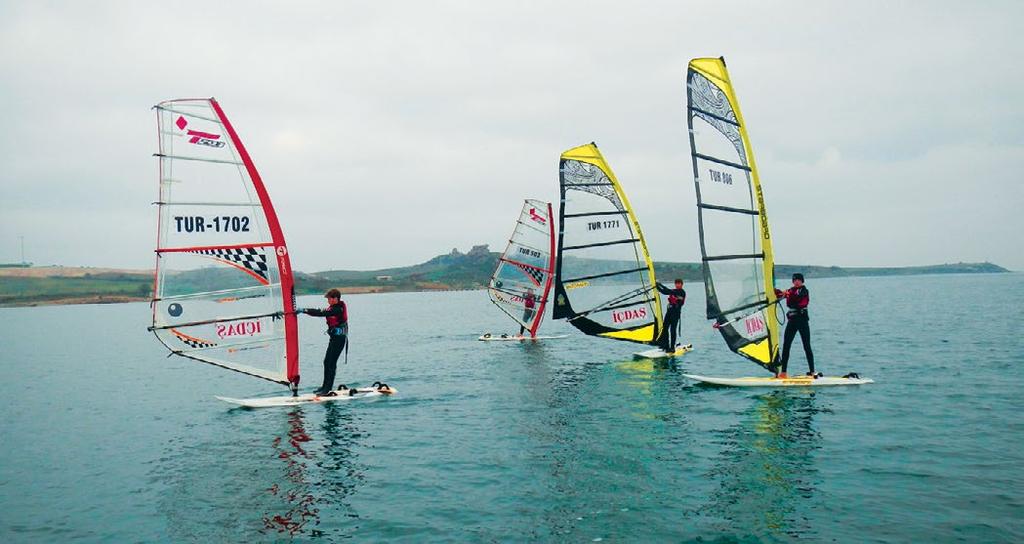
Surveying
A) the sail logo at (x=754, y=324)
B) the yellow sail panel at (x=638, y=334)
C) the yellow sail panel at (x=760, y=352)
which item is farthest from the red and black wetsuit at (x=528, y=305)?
the sail logo at (x=754, y=324)

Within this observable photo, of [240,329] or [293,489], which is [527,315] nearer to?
[240,329]

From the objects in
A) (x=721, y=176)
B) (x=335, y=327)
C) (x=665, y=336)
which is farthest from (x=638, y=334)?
(x=335, y=327)

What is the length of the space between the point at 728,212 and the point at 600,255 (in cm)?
927

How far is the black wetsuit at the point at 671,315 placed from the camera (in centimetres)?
2264

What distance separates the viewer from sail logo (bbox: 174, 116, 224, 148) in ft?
43.7

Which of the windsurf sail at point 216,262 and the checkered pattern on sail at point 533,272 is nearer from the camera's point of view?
the windsurf sail at point 216,262

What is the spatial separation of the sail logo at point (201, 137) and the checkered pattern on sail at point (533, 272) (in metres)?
18.7

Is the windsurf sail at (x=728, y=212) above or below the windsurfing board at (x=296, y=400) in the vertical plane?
above

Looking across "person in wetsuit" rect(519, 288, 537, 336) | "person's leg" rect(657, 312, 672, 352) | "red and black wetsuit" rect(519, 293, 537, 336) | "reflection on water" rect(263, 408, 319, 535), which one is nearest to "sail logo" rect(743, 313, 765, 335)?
"person's leg" rect(657, 312, 672, 352)

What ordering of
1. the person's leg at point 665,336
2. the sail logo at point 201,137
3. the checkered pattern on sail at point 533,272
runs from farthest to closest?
the checkered pattern on sail at point 533,272 → the person's leg at point 665,336 → the sail logo at point 201,137

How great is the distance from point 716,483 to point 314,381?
16206 mm

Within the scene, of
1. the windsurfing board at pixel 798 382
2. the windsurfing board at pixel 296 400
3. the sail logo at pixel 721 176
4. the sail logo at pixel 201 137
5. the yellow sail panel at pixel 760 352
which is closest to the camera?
the sail logo at pixel 201 137

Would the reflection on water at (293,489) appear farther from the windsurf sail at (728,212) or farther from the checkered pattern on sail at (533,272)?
the checkered pattern on sail at (533,272)

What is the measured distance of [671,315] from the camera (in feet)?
76.4
